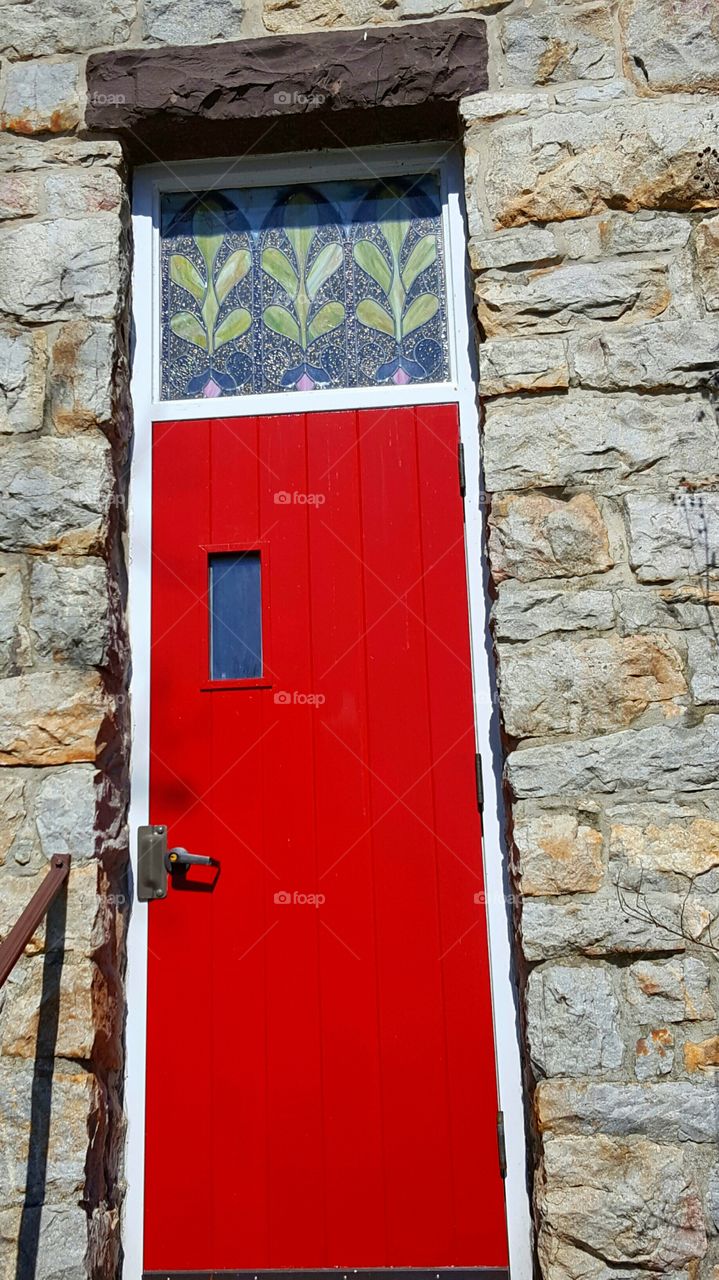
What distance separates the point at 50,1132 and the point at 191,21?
2965 millimetres

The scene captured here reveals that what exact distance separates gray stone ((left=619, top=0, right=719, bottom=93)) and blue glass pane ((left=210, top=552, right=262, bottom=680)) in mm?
1715

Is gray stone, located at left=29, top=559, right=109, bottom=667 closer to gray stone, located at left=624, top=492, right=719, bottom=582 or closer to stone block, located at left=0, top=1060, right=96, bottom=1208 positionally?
stone block, located at left=0, top=1060, right=96, bottom=1208

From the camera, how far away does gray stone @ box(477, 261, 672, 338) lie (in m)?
2.82

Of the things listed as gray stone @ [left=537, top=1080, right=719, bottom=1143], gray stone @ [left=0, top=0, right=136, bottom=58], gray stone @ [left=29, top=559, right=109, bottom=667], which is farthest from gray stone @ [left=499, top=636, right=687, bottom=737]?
gray stone @ [left=0, top=0, right=136, bottom=58]

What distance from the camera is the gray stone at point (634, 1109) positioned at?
2350mm

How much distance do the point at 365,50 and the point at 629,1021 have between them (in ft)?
8.67

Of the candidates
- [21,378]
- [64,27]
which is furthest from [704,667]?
[64,27]

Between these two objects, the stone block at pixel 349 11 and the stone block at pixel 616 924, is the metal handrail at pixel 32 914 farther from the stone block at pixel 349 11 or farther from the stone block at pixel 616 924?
the stone block at pixel 349 11

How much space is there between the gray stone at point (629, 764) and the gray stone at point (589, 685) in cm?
5

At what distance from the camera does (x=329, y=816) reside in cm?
278

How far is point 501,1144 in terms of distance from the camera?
258cm

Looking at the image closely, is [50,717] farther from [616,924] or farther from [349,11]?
[349,11]

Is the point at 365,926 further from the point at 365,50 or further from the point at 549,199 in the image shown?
the point at 365,50

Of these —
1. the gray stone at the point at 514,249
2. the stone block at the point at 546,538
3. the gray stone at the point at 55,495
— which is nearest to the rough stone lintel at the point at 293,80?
the gray stone at the point at 514,249
